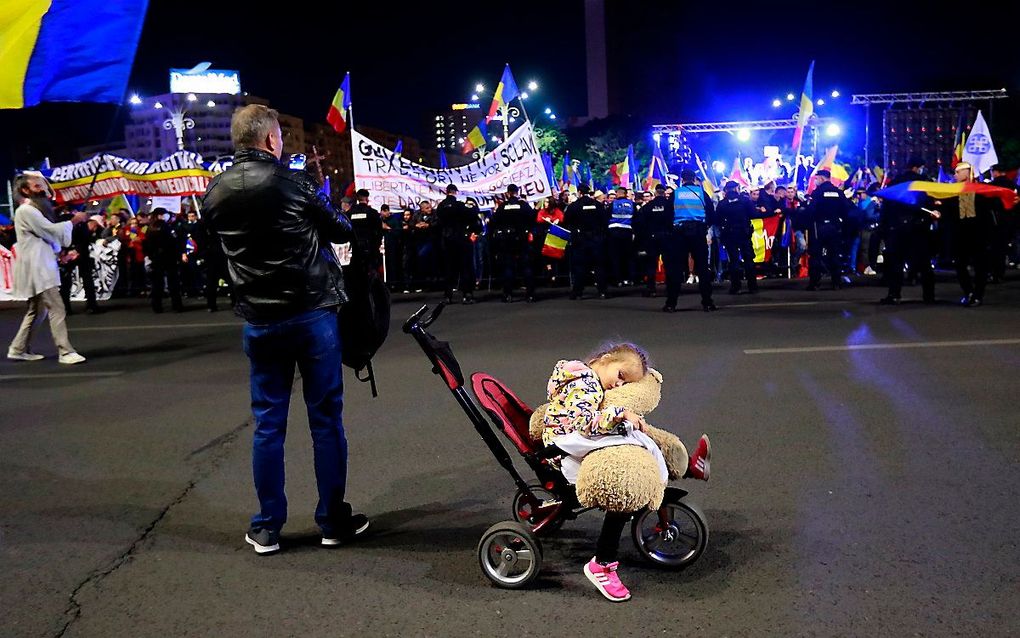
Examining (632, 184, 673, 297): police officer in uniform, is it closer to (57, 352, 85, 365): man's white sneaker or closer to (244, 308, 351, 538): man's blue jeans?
(57, 352, 85, 365): man's white sneaker

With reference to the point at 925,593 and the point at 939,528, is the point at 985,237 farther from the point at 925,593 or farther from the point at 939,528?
the point at 925,593

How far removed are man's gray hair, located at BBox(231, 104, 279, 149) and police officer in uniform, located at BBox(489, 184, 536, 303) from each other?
1200cm

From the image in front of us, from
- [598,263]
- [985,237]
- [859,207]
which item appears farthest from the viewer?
[859,207]

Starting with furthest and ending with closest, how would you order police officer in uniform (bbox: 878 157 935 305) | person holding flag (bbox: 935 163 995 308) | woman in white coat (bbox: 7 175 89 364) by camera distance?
police officer in uniform (bbox: 878 157 935 305) < person holding flag (bbox: 935 163 995 308) < woman in white coat (bbox: 7 175 89 364)

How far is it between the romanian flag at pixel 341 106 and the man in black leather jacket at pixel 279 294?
1659cm

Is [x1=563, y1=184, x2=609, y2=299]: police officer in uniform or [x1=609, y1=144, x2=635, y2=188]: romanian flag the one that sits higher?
[x1=609, y1=144, x2=635, y2=188]: romanian flag

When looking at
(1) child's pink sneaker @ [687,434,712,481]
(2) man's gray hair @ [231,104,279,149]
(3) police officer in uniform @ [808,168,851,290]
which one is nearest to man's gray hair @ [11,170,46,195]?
(2) man's gray hair @ [231,104,279,149]

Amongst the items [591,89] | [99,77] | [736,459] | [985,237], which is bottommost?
[736,459]

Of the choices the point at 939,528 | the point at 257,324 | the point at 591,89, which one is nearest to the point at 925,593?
the point at 939,528

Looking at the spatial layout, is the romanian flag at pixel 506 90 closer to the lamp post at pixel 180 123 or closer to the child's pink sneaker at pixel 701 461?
the child's pink sneaker at pixel 701 461

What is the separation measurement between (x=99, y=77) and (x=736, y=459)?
4169 mm

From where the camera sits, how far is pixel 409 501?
5.14 m

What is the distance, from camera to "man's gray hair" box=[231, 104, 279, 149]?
4207 millimetres

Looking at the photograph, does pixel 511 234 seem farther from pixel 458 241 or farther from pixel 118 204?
pixel 118 204
